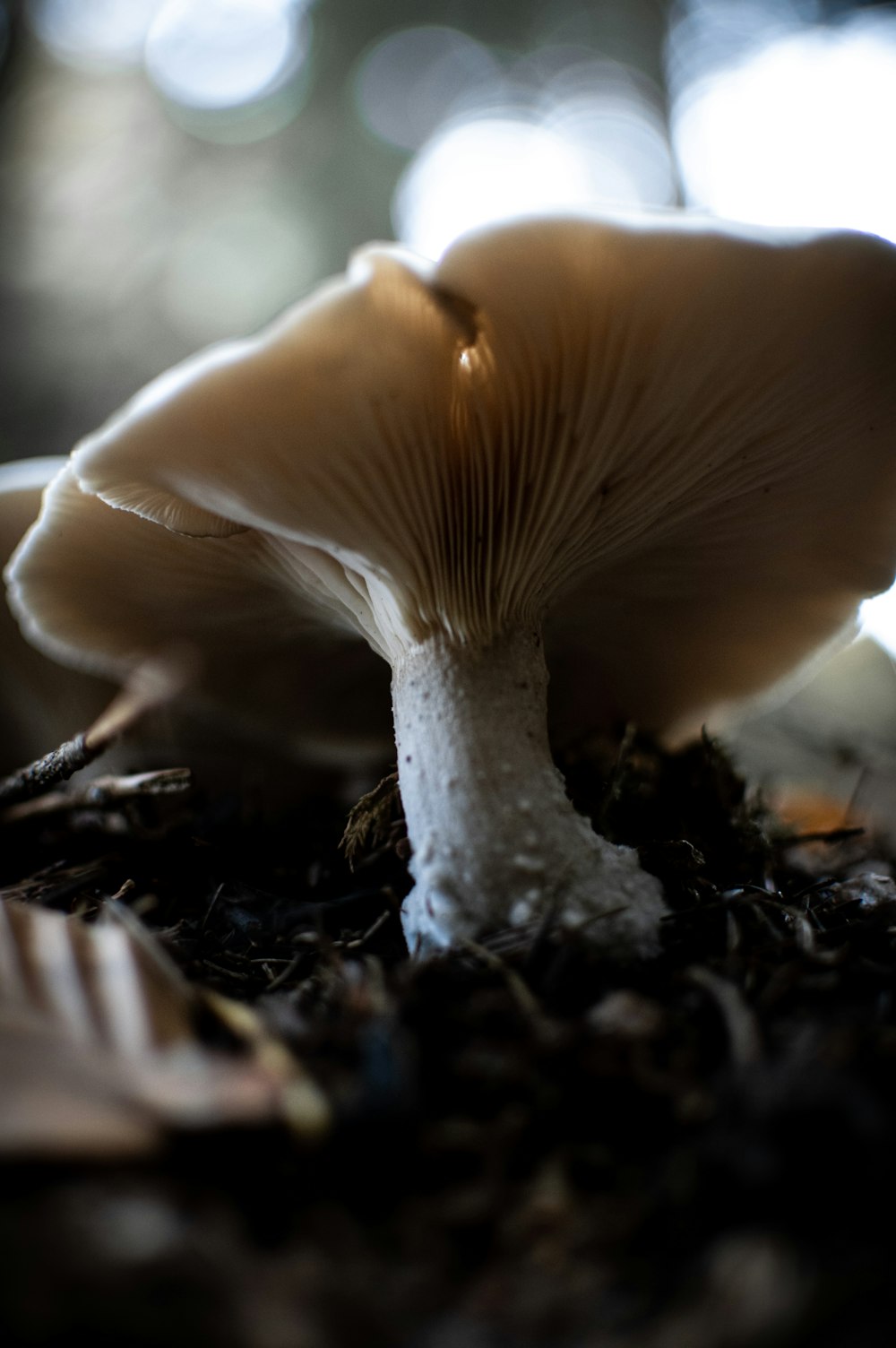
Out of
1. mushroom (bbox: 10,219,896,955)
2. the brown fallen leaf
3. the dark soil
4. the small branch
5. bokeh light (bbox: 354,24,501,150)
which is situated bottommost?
the dark soil

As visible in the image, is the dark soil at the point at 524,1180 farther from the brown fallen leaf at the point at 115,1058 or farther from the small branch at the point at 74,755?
the small branch at the point at 74,755

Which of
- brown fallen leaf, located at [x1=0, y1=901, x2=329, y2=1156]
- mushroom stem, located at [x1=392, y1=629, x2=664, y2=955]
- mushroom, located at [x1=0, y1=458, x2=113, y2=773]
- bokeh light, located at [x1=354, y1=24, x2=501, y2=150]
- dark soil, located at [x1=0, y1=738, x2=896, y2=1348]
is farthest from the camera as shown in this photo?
bokeh light, located at [x1=354, y1=24, x2=501, y2=150]

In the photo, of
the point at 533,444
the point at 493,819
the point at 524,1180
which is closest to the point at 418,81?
the point at 533,444

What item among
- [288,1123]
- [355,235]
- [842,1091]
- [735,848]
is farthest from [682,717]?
[355,235]

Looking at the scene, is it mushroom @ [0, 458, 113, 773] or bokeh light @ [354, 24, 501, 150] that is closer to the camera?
mushroom @ [0, 458, 113, 773]

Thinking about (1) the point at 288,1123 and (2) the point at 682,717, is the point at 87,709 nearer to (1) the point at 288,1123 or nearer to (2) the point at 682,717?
(2) the point at 682,717

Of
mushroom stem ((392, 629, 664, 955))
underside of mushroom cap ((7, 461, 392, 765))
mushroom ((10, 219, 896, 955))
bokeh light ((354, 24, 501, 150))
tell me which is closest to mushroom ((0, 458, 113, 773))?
underside of mushroom cap ((7, 461, 392, 765))

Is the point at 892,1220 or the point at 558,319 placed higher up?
the point at 558,319

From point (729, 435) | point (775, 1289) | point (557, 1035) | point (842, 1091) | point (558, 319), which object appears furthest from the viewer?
point (729, 435)

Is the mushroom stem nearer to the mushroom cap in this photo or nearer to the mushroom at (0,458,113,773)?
the mushroom cap
